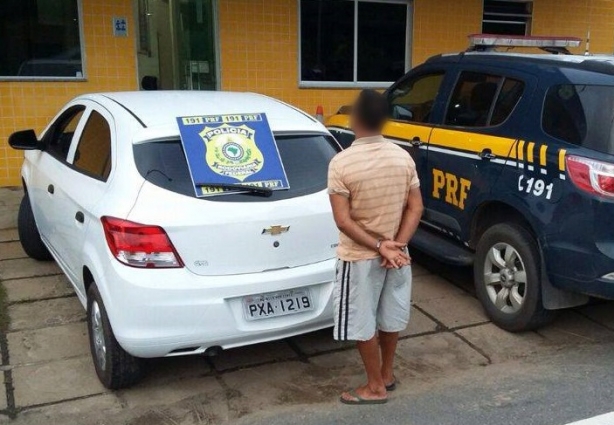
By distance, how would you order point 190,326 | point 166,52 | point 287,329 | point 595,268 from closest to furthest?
point 190,326 → point 287,329 → point 595,268 → point 166,52

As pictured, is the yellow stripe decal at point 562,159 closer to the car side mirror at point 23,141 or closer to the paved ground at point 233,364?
the paved ground at point 233,364

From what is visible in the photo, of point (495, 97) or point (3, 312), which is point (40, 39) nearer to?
point (3, 312)

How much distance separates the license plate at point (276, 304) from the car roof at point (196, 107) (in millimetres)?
1029

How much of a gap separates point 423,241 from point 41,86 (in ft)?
19.0

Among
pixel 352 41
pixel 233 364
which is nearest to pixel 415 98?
pixel 233 364

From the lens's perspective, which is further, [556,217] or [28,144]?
[28,144]

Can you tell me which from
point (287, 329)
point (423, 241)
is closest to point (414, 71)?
point (423, 241)

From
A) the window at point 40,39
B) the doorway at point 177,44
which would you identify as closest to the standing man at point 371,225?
the window at point 40,39

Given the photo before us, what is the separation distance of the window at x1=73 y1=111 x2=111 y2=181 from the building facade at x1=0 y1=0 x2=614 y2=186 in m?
4.74

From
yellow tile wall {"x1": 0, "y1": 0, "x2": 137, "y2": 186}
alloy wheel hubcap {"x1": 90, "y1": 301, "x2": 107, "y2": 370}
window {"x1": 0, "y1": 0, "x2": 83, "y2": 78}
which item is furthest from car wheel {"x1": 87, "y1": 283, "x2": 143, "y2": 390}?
window {"x1": 0, "y1": 0, "x2": 83, "y2": 78}

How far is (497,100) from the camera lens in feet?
15.4

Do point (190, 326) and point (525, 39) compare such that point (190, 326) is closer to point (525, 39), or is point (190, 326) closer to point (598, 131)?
point (598, 131)

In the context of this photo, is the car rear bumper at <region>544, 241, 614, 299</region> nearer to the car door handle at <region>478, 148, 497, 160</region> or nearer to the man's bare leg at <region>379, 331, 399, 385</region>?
the car door handle at <region>478, 148, 497, 160</region>

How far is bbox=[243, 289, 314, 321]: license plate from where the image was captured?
3.41 m
